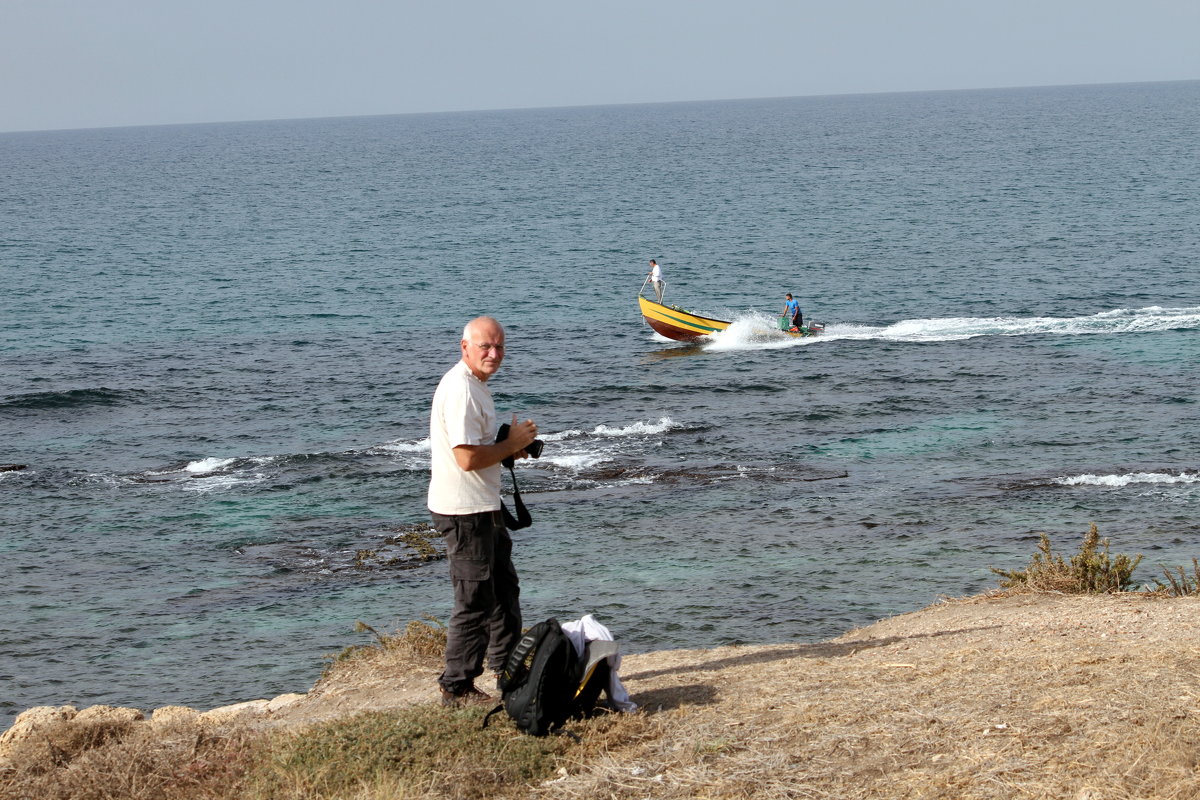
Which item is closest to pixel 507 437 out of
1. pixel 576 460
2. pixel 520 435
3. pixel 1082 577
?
pixel 520 435

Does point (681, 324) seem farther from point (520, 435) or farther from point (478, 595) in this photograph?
point (520, 435)

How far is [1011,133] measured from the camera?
500ft

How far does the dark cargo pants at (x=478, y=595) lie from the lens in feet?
22.5

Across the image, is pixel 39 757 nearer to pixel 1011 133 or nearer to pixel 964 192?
pixel 964 192

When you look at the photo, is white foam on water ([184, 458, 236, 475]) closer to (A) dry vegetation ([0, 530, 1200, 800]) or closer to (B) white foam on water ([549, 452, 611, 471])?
(B) white foam on water ([549, 452, 611, 471])

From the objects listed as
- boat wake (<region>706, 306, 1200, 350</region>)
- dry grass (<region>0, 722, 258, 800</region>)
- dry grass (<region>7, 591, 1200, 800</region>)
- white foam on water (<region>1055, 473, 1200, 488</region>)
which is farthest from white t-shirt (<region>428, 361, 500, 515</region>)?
boat wake (<region>706, 306, 1200, 350</region>)

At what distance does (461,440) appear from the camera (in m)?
6.66

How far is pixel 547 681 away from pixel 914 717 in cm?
197

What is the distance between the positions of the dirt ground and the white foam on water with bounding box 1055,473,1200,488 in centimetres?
1452

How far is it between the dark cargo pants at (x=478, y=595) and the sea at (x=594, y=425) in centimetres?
915

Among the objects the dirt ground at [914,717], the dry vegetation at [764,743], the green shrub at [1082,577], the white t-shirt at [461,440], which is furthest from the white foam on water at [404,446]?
the white t-shirt at [461,440]

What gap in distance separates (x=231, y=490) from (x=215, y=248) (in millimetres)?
47503

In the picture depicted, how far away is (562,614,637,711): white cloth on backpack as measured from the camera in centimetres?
693

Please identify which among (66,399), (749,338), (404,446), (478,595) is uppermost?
(478,595)
